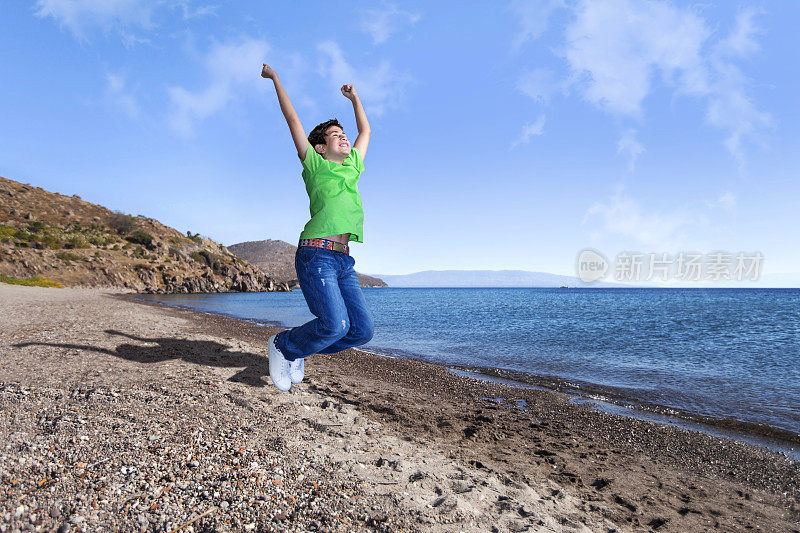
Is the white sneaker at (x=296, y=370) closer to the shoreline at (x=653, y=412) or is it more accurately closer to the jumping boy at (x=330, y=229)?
the jumping boy at (x=330, y=229)

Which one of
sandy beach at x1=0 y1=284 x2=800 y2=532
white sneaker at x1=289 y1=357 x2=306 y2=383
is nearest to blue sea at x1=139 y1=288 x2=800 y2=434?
sandy beach at x1=0 y1=284 x2=800 y2=532

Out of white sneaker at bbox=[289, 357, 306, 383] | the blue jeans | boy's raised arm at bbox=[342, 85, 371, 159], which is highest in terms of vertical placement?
boy's raised arm at bbox=[342, 85, 371, 159]

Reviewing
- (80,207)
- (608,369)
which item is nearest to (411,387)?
(608,369)

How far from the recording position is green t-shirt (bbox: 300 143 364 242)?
168 inches

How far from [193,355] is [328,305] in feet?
12.9

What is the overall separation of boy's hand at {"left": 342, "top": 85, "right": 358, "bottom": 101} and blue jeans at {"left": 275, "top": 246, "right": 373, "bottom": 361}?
6.18 ft

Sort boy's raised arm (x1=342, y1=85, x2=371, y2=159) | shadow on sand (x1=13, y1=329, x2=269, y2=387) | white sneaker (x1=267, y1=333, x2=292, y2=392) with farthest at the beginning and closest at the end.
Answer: shadow on sand (x1=13, y1=329, x2=269, y2=387) → white sneaker (x1=267, y1=333, x2=292, y2=392) → boy's raised arm (x1=342, y1=85, x2=371, y2=159)

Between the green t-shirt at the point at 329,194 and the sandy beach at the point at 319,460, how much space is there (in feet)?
6.77

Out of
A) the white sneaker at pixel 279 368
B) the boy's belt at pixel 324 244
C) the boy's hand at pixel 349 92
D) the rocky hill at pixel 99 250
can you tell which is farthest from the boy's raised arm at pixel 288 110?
the rocky hill at pixel 99 250

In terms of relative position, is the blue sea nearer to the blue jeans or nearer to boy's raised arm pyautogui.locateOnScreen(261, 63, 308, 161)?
the blue jeans

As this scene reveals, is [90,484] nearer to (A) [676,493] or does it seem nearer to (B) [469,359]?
(A) [676,493]

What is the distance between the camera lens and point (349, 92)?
4754 mm

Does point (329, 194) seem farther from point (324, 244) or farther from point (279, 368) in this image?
point (279, 368)

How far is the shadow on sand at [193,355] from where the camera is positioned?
6129 millimetres
